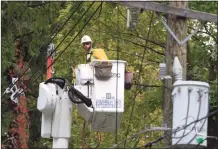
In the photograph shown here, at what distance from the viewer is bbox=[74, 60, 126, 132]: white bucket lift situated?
403 inches

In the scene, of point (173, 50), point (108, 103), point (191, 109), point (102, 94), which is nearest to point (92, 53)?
point (102, 94)

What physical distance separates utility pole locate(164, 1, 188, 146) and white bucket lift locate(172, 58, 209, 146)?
80cm

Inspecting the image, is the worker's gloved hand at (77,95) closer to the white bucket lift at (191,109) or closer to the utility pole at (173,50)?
the utility pole at (173,50)

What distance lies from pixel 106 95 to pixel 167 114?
0.85 m

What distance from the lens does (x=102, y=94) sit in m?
10.3

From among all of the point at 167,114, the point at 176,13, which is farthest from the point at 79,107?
the point at 176,13

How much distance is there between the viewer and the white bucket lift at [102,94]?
10234 millimetres

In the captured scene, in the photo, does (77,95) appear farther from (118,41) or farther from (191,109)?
(118,41)

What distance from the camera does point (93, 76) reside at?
10.4 m

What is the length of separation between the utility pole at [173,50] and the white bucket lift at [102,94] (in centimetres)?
69

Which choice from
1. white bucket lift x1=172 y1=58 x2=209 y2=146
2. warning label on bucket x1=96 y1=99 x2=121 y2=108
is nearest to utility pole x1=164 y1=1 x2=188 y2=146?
warning label on bucket x1=96 y1=99 x2=121 y2=108

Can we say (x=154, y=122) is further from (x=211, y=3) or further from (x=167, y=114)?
(x=167, y=114)

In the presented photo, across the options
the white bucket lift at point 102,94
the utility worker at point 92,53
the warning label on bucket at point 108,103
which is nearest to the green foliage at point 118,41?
the utility worker at point 92,53

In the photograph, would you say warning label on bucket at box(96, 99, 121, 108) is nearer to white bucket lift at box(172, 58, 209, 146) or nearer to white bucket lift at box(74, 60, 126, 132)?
white bucket lift at box(74, 60, 126, 132)
